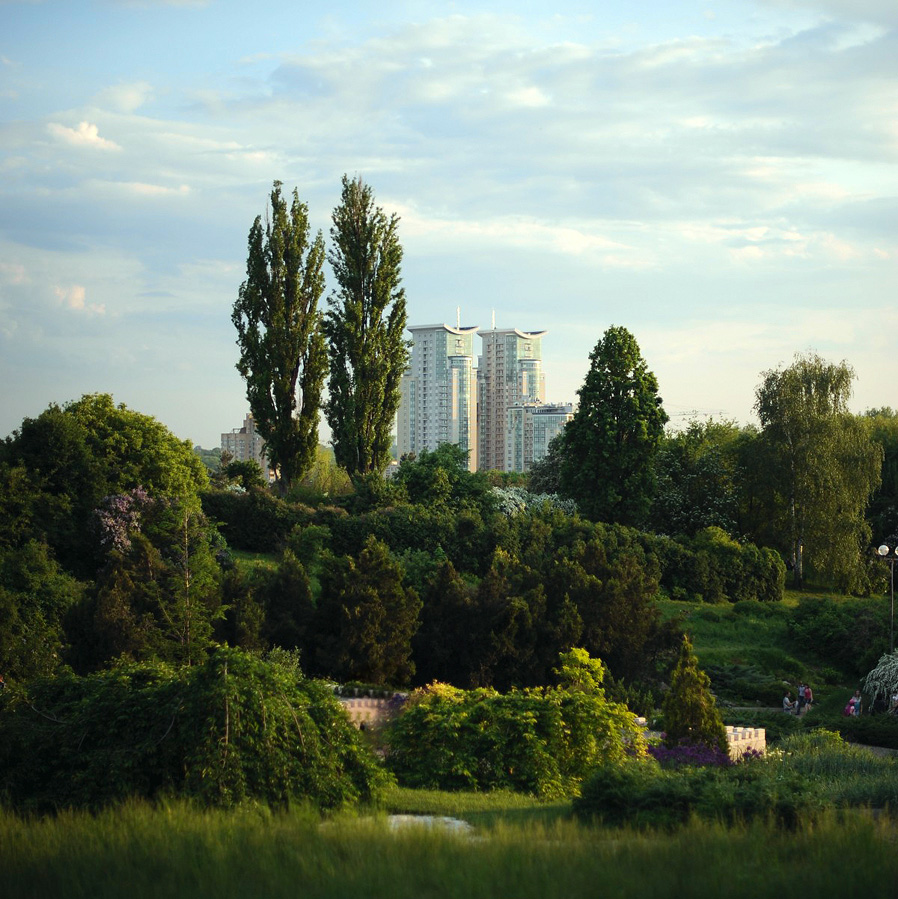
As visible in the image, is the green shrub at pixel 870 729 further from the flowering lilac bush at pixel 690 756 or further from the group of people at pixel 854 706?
the flowering lilac bush at pixel 690 756

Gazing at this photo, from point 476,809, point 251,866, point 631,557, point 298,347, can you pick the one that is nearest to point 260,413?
point 298,347

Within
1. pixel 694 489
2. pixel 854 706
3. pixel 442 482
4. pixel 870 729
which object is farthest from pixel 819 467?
pixel 870 729

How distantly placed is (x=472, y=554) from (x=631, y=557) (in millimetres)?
7124

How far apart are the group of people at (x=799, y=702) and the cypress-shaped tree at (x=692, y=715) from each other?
8.02m

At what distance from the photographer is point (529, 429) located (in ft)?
359

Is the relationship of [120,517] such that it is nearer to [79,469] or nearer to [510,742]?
[79,469]

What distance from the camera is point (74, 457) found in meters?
25.9

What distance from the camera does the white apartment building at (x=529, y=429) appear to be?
107688mm

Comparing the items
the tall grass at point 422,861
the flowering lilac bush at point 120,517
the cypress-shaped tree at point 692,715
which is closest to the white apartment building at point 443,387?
the flowering lilac bush at point 120,517

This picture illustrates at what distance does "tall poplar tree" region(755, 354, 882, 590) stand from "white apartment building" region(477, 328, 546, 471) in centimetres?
7358

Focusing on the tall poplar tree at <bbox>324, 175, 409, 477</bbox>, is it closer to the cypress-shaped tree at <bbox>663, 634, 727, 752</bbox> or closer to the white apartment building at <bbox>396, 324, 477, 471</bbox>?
the cypress-shaped tree at <bbox>663, 634, 727, 752</bbox>

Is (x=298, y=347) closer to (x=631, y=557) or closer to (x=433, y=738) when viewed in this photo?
(x=631, y=557)

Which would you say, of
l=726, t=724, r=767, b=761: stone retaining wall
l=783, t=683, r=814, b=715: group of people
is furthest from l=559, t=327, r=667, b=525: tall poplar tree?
l=726, t=724, r=767, b=761: stone retaining wall

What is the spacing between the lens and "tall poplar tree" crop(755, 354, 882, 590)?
35406 mm
